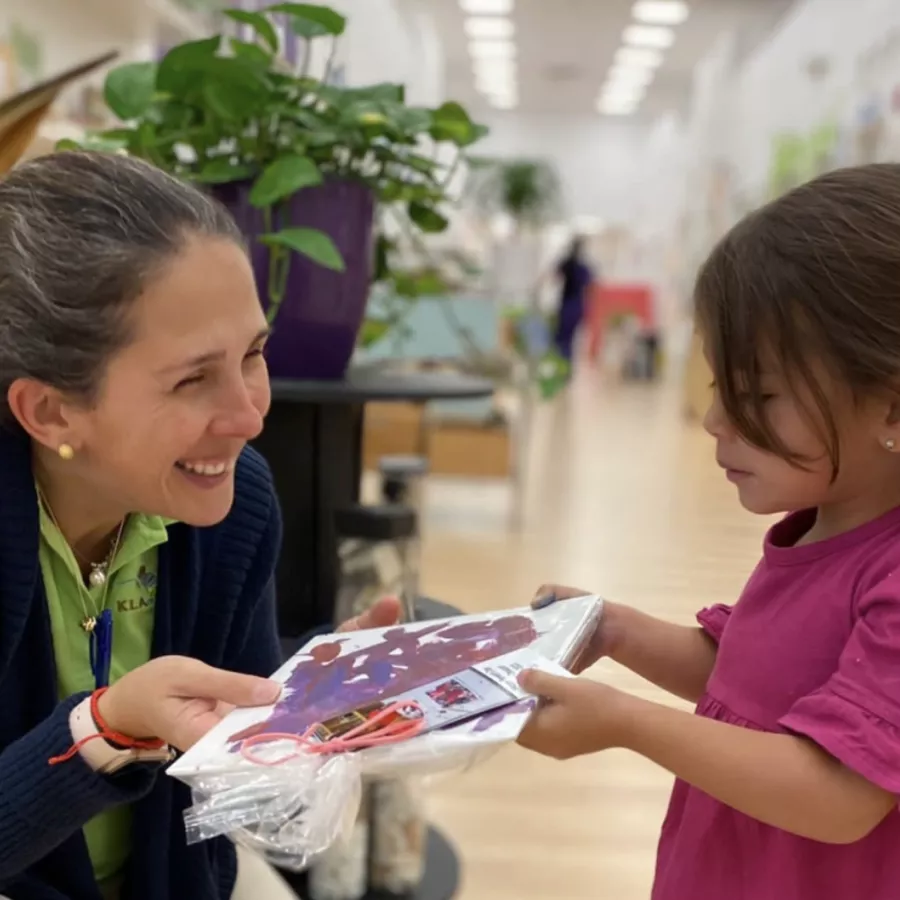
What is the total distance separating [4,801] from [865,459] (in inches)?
24.0

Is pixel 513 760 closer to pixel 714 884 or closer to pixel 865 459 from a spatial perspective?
pixel 714 884

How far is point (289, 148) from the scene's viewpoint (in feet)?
3.96

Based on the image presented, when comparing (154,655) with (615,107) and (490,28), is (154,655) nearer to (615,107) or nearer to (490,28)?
(490,28)

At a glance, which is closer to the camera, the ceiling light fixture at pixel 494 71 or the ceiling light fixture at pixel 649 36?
the ceiling light fixture at pixel 649 36

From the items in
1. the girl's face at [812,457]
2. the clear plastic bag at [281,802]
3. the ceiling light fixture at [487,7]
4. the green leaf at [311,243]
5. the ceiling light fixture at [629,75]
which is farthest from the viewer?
the ceiling light fixture at [629,75]

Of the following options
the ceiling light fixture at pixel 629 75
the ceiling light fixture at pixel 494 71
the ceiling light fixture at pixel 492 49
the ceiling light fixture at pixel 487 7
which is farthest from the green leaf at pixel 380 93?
the ceiling light fixture at pixel 629 75

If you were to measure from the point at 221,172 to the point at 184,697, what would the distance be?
0.71m

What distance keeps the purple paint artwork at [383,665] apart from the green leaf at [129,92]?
29.7 inches

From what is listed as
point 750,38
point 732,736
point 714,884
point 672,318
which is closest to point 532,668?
point 732,736

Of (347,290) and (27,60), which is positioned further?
(27,60)

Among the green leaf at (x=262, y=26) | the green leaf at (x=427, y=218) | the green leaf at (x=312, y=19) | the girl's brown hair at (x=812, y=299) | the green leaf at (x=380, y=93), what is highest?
the green leaf at (x=312, y=19)

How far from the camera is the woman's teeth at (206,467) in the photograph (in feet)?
2.48

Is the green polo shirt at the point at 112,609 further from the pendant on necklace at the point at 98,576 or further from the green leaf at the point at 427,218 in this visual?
the green leaf at the point at 427,218

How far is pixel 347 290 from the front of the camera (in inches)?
49.3
